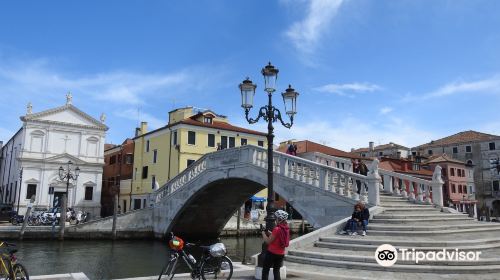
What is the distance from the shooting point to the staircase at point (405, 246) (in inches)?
315

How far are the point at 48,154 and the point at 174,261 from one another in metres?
32.2

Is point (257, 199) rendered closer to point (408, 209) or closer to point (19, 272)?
point (408, 209)

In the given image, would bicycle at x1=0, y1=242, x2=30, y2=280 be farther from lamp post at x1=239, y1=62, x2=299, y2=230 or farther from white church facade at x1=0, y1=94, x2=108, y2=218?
white church facade at x1=0, y1=94, x2=108, y2=218

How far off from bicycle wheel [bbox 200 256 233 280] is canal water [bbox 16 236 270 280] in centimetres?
608

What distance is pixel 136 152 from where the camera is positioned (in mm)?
41031

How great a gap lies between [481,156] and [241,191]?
44.6 meters

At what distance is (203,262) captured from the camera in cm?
764

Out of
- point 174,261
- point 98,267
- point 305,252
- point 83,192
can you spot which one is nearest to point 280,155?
point 305,252

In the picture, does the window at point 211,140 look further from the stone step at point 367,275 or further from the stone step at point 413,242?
the stone step at point 367,275

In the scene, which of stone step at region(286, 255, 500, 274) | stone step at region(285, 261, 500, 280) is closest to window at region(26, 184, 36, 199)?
stone step at region(285, 261, 500, 280)

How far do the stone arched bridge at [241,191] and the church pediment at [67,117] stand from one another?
14.8m

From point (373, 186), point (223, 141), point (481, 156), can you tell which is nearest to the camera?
point (373, 186)

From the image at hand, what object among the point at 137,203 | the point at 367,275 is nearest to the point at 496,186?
the point at 137,203

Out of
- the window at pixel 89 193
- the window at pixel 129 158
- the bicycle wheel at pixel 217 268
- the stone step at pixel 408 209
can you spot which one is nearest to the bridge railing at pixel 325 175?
the stone step at pixel 408 209
